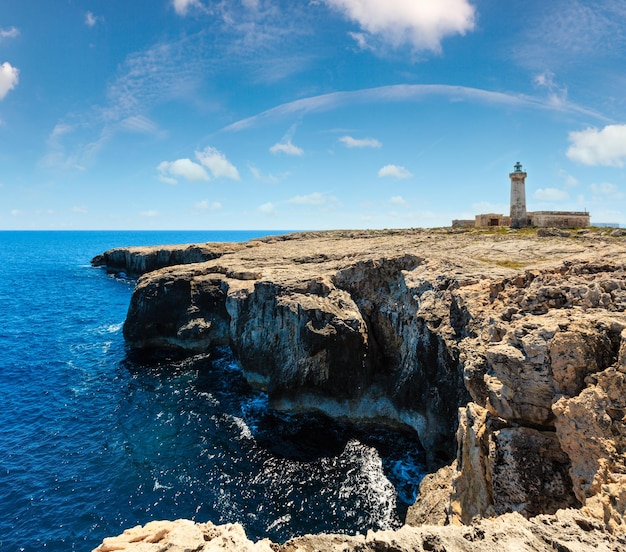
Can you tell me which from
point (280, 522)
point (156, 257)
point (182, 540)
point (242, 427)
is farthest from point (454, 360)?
point (156, 257)

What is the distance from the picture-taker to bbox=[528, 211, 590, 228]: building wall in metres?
57.3

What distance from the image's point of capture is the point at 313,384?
34156 mm

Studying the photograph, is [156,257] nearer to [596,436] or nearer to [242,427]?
[242,427]

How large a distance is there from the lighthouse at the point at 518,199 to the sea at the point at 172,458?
43495 millimetres

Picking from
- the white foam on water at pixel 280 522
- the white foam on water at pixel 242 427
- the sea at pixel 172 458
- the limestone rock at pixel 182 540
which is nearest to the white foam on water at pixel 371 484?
the sea at pixel 172 458

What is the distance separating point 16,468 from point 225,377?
1875 cm

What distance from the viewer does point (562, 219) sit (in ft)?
188

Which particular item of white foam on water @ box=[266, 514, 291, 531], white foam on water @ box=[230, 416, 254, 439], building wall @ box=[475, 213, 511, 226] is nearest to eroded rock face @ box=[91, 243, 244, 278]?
building wall @ box=[475, 213, 511, 226]

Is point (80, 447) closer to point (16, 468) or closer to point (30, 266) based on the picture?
point (16, 468)

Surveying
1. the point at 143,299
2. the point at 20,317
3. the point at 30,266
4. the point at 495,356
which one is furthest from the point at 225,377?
the point at 30,266

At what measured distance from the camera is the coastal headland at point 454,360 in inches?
392

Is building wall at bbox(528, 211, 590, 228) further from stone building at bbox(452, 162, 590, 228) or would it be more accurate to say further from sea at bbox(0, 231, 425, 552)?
sea at bbox(0, 231, 425, 552)

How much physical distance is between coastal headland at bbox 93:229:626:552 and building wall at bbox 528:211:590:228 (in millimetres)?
15562

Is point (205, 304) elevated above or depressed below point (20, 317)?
above
